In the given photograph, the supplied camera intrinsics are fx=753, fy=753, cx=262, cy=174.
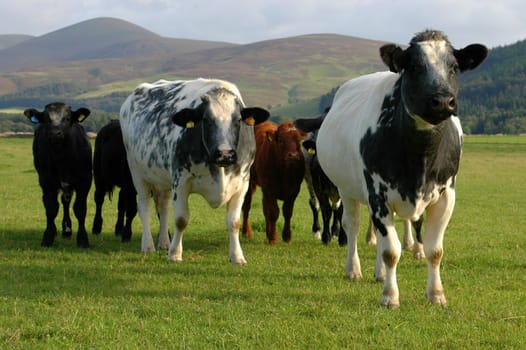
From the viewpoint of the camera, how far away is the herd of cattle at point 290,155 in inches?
292

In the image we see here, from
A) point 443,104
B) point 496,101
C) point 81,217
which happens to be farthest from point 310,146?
point 496,101

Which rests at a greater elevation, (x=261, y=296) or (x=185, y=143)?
(x=185, y=143)

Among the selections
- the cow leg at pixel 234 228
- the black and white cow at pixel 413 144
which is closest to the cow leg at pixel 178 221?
the cow leg at pixel 234 228

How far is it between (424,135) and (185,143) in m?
4.70

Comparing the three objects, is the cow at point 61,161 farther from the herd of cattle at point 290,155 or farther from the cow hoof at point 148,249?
the cow hoof at point 148,249

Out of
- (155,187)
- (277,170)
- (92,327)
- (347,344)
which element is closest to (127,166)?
(155,187)

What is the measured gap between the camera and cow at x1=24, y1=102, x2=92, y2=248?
41.5 feet

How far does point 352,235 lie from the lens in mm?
9969

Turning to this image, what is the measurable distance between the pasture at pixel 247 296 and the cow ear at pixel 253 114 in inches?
82.6

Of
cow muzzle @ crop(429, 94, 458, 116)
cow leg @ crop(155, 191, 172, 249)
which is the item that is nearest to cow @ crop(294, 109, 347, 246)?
cow leg @ crop(155, 191, 172, 249)

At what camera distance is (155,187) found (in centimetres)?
1340

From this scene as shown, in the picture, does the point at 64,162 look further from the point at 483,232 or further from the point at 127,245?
the point at 483,232

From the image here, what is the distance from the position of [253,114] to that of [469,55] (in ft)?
14.3

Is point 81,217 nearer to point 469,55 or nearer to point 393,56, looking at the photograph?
point 393,56
